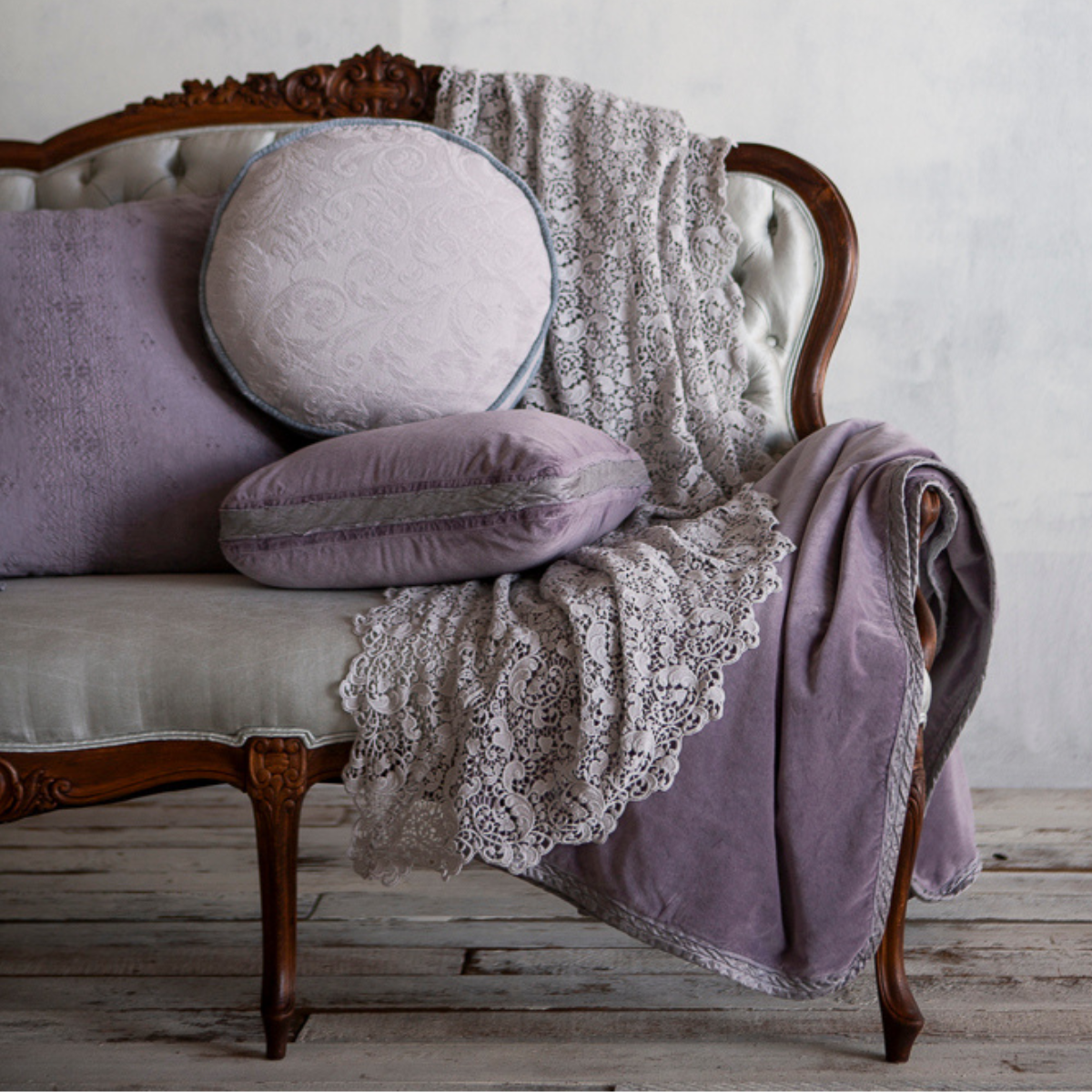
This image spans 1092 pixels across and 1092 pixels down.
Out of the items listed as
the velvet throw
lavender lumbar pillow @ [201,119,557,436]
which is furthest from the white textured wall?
the velvet throw

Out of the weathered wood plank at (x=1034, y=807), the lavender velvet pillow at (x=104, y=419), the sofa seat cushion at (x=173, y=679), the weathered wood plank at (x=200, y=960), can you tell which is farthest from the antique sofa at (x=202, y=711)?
the weathered wood plank at (x=1034, y=807)

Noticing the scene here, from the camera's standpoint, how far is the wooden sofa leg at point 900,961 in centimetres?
111

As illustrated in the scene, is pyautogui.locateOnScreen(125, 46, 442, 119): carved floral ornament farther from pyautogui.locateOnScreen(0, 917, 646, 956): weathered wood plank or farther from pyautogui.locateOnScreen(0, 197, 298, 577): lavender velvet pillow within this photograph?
pyautogui.locateOnScreen(0, 917, 646, 956): weathered wood plank

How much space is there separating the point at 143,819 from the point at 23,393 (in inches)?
35.2

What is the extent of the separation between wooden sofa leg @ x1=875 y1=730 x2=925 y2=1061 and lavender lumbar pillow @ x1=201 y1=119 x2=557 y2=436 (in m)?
0.77

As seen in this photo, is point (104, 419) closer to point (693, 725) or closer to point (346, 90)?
point (346, 90)

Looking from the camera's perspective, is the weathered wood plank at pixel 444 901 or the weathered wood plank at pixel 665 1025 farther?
the weathered wood plank at pixel 444 901

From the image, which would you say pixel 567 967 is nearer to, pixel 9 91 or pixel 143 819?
pixel 143 819

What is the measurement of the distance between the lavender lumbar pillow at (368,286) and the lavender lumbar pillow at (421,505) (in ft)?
0.63

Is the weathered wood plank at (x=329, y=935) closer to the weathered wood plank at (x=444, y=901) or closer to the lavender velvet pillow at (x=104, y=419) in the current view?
the weathered wood plank at (x=444, y=901)

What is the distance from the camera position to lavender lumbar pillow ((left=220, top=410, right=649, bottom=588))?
3.80ft

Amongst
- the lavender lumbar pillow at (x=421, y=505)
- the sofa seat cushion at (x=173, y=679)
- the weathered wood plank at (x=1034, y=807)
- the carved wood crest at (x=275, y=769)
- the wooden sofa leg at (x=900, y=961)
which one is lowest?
the weathered wood plank at (x=1034, y=807)

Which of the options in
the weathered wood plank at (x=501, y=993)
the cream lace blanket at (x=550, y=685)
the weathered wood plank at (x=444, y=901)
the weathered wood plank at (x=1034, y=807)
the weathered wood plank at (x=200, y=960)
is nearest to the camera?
the cream lace blanket at (x=550, y=685)

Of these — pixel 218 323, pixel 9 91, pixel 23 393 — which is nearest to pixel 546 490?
pixel 218 323
